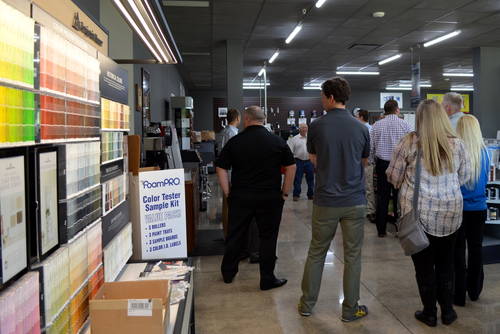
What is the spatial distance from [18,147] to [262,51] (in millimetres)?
10492

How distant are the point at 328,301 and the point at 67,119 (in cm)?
262

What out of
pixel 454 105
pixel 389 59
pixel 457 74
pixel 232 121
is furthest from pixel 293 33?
pixel 457 74

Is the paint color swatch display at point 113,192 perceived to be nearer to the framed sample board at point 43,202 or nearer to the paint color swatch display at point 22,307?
the framed sample board at point 43,202

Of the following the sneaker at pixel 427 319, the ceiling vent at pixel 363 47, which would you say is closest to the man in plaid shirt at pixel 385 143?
the sneaker at pixel 427 319

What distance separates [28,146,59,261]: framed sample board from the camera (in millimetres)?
1189

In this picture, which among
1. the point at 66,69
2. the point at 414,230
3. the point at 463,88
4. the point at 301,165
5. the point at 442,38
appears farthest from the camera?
the point at 463,88

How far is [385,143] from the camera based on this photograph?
17.3ft

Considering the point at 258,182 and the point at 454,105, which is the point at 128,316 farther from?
the point at 454,105

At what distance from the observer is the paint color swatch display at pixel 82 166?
1.44 m

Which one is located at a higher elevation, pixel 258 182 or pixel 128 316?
pixel 258 182

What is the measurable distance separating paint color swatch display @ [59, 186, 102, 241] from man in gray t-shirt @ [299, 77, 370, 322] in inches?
63.0

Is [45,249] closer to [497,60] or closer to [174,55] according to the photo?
[174,55]

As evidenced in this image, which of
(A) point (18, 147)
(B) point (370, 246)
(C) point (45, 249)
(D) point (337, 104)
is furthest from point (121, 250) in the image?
(B) point (370, 246)

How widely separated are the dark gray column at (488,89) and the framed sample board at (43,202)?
36.9 ft
